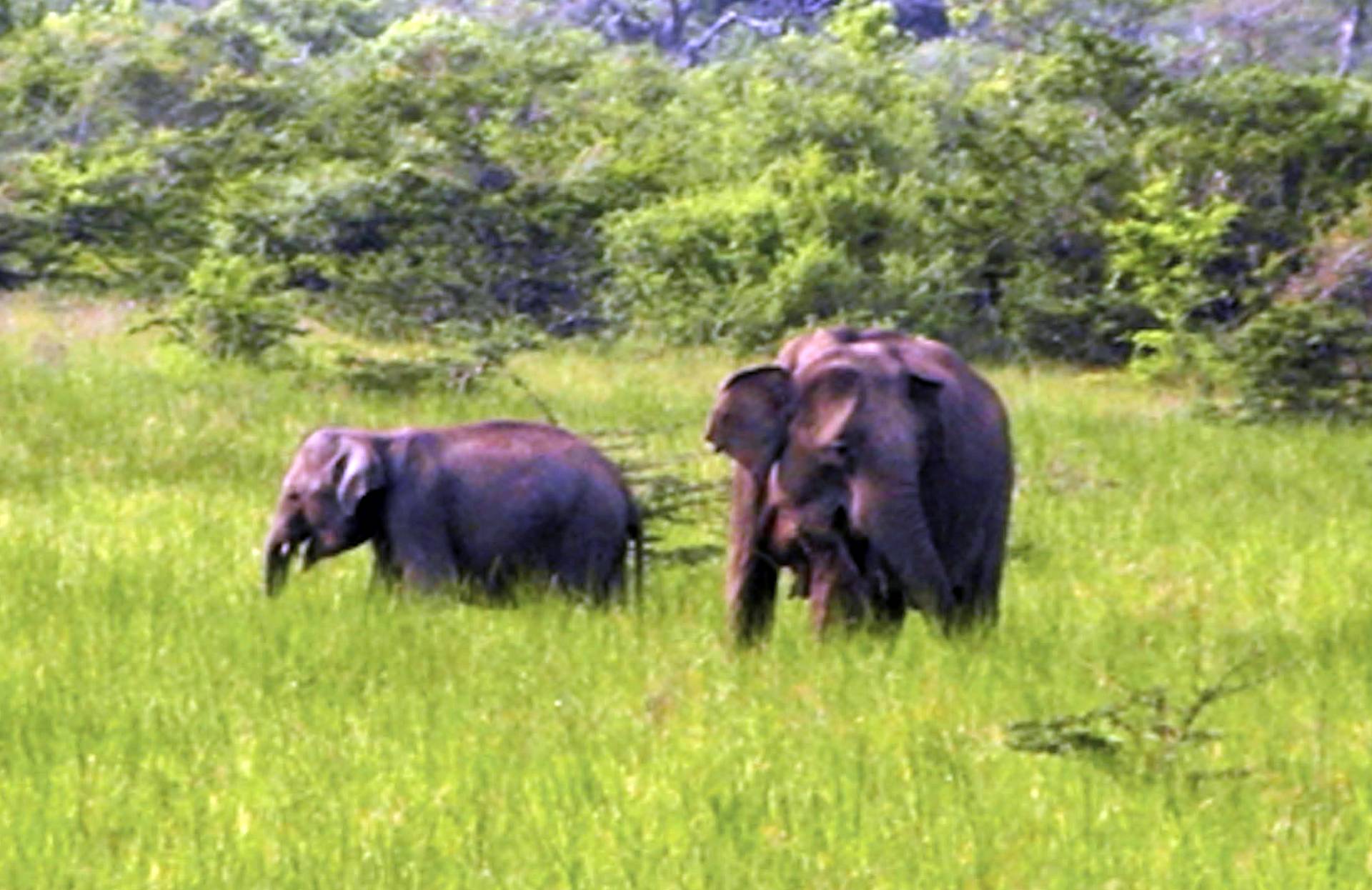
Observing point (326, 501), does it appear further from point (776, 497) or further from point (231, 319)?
point (231, 319)

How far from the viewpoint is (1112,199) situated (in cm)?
2562

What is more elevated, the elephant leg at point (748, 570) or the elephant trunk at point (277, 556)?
the elephant leg at point (748, 570)

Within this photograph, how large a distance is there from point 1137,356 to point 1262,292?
1175 millimetres

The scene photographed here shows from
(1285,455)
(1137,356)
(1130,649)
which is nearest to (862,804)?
(1130,649)

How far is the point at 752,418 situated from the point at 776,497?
0.27 m

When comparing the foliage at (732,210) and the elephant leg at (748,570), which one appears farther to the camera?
the foliage at (732,210)

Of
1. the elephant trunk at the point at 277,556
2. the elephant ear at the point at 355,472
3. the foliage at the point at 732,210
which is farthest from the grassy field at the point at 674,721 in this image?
the foliage at the point at 732,210

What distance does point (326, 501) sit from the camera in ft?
34.2

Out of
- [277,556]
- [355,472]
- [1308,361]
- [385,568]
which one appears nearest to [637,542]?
[385,568]

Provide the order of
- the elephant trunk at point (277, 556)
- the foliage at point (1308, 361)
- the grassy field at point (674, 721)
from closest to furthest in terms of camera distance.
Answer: the grassy field at point (674, 721)
the elephant trunk at point (277, 556)
the foliage at point (1308, 361)

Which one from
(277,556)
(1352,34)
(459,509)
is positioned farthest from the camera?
(1352,34)

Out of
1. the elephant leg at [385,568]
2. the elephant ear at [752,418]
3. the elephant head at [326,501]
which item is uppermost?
the elephant ear at [752,418]

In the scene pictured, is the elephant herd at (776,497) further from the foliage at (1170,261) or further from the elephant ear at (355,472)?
the foliage at (1170,261)

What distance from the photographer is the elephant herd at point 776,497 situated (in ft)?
28.5
